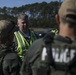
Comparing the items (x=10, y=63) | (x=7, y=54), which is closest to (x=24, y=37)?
(x=7, y=54)

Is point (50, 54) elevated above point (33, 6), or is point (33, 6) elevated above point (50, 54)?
point (50, 54)

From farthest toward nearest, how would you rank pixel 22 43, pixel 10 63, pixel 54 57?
1. pixel 22 43
2. pixel 10 63
3. pixel 54 57

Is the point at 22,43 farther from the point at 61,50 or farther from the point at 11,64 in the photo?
the point at 61,50

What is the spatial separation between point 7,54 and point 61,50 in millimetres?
1107

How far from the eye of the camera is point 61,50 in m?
2.65

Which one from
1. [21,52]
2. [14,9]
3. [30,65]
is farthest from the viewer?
[14,9]

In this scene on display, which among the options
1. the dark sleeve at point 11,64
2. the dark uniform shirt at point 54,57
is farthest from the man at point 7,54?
the dark uniform shirt at point 54,57

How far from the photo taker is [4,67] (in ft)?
11.7

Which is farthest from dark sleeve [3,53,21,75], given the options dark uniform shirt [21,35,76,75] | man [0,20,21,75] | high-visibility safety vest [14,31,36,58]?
high-visibility safety vest [14,31,36,58]

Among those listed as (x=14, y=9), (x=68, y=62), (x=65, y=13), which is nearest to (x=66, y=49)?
(x=68, y=62)

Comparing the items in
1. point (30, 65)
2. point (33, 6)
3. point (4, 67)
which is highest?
point (30, 65)

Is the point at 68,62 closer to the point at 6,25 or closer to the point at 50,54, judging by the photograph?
the point at 50,54

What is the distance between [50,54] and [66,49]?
127mm

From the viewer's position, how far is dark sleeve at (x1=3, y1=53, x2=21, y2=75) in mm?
3551
